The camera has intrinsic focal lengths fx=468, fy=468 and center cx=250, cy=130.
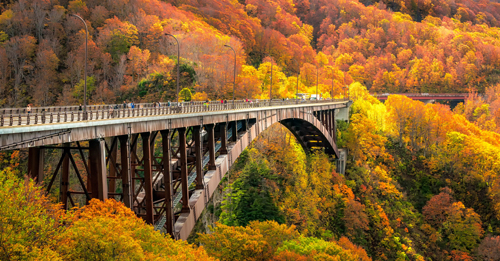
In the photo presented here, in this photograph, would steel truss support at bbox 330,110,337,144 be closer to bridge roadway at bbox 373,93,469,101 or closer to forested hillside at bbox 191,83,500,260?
forested hillside at bbox 191,83,500,260

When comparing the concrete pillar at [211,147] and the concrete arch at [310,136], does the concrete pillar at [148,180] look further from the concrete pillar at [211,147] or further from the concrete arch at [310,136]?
the concrete arch at [310,136]

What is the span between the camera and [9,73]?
78.4 m

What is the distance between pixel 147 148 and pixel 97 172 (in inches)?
162

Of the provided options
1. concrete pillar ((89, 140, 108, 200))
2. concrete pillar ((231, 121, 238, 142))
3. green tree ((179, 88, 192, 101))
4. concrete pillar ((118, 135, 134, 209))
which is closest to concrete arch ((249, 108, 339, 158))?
concrete pillar ((231, 121, 238, 142))

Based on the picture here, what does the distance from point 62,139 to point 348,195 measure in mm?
53058

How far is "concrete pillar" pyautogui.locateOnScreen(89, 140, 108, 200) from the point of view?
19.6m

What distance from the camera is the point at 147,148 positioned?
2355 cm

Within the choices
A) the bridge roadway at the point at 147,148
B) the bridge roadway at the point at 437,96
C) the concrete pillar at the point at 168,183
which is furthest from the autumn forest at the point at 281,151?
the bridge roadway at the point at 437,96

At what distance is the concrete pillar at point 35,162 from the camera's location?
1838 centimetres

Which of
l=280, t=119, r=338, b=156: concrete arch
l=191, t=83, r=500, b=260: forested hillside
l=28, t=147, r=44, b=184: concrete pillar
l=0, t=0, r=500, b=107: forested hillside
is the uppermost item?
l=0, t=0, r=500, b=107: forested hillside

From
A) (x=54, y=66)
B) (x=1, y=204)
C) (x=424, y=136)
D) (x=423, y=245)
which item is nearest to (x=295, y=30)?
(x=424, y=136)

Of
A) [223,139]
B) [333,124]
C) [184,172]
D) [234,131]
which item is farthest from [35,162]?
[333,124]

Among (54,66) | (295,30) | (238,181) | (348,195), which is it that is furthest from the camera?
(295,30)

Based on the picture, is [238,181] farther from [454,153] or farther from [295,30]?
[295,30]
